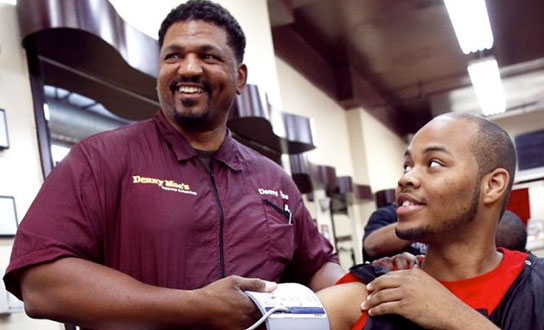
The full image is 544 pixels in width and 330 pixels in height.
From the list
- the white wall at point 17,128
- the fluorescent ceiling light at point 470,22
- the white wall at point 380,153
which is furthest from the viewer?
the white wall at point 380,153

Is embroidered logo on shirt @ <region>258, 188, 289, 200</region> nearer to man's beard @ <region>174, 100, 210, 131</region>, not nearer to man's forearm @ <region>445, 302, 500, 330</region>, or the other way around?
man's beard @ <region>174, 100, 210, 131</region>

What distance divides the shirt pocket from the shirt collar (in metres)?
0.15

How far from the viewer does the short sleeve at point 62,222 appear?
150 centimetres

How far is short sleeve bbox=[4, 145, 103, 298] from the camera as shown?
4.93 ft

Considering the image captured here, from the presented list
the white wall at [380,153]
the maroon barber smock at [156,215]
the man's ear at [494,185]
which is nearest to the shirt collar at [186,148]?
the maroon barber smock at [156,215]

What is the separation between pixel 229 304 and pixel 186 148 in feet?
1.68

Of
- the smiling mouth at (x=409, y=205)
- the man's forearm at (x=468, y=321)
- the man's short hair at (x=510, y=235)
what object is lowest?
the man's short hair at (x=510, y=235)

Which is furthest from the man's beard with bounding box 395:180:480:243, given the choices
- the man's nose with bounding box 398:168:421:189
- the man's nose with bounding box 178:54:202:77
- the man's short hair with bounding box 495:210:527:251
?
the man's short hair with bounding box 495:210:527:251

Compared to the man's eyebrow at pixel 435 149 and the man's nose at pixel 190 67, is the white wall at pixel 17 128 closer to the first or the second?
the man's nose at pixel 190 67

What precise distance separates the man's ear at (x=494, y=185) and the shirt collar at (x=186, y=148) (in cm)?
69

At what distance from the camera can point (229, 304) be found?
4.83 feet

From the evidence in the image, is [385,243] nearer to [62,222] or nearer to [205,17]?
[205,17]

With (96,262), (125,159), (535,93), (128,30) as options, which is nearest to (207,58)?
(125,159)

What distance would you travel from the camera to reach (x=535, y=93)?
11273mm
